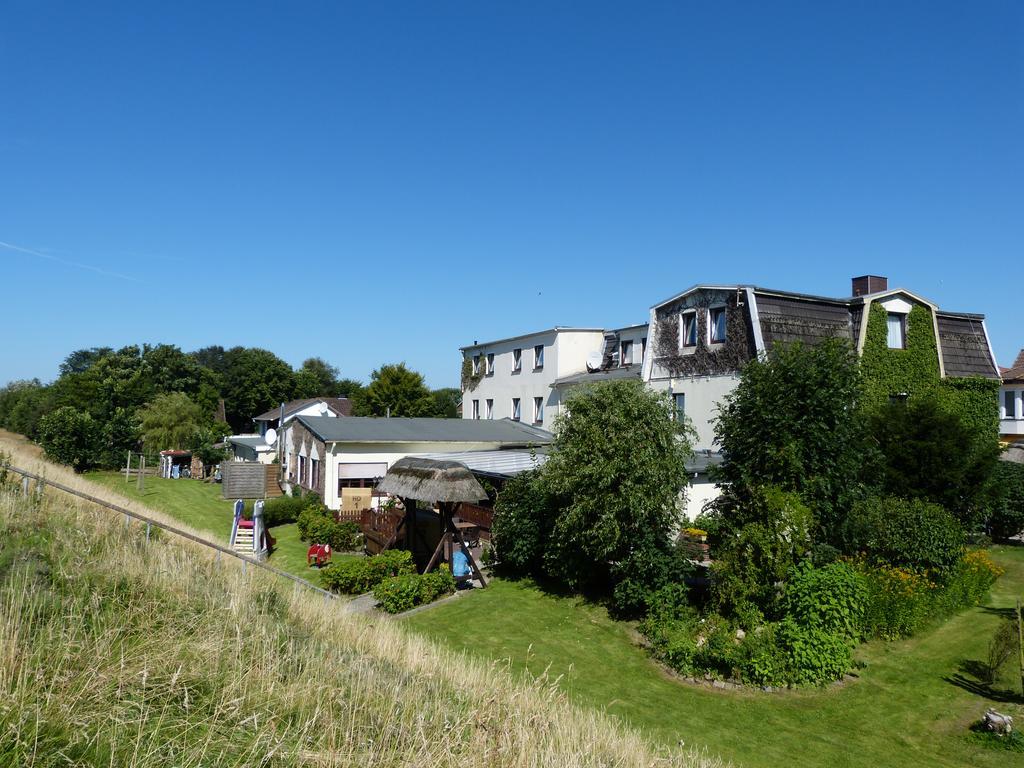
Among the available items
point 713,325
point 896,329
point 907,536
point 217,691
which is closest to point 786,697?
point 907,536

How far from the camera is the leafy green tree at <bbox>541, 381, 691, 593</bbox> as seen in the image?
15664mm

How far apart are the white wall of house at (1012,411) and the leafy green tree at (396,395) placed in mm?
38801

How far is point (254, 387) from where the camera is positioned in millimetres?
85938

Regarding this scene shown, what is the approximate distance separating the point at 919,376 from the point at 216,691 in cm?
2660

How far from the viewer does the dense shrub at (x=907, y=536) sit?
15219 millimetres

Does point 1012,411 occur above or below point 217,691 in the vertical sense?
above

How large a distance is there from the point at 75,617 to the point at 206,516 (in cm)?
2664

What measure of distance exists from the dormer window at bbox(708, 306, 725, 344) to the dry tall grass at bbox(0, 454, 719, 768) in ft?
64.2

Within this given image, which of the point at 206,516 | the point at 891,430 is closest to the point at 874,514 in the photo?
the point at 891,430

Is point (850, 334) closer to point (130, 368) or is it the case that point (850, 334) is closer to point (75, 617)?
point (75, 617)

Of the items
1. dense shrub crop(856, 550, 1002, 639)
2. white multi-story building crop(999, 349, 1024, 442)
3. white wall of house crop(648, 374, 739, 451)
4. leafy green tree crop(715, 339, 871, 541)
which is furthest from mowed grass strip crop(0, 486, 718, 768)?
white multi-story building crop(999, 349, 1024, 442)

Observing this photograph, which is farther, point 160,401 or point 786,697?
point 160,401

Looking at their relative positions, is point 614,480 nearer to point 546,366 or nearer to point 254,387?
point 546,366

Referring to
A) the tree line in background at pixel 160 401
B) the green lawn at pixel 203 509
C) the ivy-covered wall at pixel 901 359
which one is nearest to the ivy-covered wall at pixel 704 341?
the ivy-covered wall at pixel 901 359
